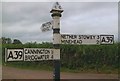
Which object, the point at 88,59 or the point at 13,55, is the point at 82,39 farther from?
the point at 88,59

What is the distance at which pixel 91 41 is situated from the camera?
580cm

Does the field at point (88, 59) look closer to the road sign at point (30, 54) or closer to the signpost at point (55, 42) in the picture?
the signpost at point (55, 42)

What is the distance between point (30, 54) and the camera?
217 inches

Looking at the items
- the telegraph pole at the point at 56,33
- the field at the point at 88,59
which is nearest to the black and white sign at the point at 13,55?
the telegraph pole at the point at 56,33

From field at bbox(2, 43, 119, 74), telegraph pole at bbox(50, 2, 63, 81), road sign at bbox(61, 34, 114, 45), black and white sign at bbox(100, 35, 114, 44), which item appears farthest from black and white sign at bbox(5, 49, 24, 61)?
→ field at bbox(2, 43, 119, 74)

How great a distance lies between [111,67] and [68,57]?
3.35m

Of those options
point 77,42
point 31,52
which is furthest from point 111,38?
point 31,52

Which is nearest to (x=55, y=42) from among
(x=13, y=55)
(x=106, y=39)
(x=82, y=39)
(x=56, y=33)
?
(x=56, y=33)

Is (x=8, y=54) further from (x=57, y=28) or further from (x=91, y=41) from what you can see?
(x=91, y=41)

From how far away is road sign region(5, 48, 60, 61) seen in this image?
535cm

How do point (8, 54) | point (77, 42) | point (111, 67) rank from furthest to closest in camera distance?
point (111, 67), point (77, 42), point (8, 54)

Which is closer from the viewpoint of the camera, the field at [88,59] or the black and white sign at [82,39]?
the black and white sign at [82,39]

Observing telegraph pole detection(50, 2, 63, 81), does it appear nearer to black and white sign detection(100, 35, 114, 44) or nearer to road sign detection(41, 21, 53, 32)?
road sign detection(41, 21, 53, 32)

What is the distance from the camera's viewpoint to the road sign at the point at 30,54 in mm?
5352
